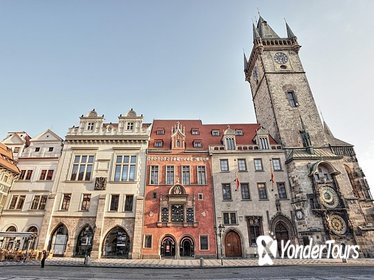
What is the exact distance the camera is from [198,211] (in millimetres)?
24688

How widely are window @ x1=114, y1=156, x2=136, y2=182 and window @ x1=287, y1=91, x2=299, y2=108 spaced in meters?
23.7

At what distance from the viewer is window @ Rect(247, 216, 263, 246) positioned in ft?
77.8

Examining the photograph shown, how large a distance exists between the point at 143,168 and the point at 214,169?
28.7ft

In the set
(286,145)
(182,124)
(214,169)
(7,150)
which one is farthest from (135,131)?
(286,145)

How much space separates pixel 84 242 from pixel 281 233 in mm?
21682

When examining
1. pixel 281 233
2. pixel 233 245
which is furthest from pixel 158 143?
pixel 281 233

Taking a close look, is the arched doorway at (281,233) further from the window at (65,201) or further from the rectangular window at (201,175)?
the window at (65,201)

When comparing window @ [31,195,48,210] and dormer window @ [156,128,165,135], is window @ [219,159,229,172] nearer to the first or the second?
dormer window @ [156,128,165,135]

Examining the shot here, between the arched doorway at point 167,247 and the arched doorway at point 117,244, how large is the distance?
3628 mm

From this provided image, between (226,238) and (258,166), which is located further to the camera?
(258,166)

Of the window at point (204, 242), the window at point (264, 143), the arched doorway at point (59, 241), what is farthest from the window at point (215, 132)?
the arched doorway at point (59, 241)

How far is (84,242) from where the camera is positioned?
76.5 feet

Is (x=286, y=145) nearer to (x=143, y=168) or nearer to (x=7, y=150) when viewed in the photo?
(x=143, y=168)

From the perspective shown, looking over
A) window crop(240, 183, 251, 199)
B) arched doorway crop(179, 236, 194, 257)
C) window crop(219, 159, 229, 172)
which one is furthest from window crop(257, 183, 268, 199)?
arched doorway crop(179, 236, 194, 257)
